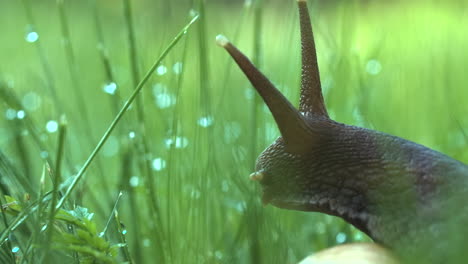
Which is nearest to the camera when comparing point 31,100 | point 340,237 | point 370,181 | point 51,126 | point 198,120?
point 370,181

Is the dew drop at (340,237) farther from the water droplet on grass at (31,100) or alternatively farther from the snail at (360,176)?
the water droplet on grass at (31,100)

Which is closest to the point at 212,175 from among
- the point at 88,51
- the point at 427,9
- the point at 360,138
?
the point at 360,138

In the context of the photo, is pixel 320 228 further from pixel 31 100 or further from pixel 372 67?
pixel 31 100

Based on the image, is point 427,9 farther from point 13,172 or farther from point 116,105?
point 13,172

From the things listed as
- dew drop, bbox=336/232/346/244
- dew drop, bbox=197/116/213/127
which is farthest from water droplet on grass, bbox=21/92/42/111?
dew drop, bbox=336/232/346/244

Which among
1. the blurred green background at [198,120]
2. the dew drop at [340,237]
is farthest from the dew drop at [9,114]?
the dew drop at [340,237]

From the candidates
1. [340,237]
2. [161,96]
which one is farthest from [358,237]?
[161,96]

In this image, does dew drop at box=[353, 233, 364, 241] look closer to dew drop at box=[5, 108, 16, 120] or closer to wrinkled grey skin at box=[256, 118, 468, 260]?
wrinkled grey skin at box=[256, 118, 468, 260]
